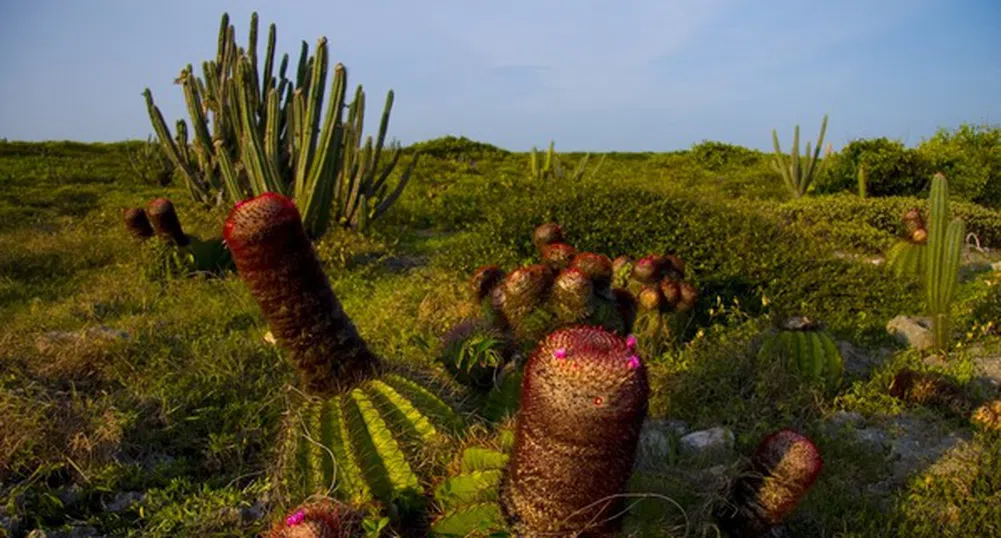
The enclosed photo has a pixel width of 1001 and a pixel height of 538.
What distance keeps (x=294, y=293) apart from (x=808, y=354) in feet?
9.67

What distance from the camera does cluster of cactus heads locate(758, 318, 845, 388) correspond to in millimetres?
4262

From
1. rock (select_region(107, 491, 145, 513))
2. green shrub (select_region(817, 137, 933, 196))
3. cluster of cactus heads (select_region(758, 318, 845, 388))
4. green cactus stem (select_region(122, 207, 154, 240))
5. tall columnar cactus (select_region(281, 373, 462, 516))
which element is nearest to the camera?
tall columnar cactus (select_region(281, 373, 462, 516))

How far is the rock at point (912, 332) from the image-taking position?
5.27 meters

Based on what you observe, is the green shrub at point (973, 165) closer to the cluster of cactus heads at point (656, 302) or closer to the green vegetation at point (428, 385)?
the green vegetation at point (428, 385)

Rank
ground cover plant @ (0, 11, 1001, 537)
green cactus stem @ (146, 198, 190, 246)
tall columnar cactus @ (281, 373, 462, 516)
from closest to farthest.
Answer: ground cover plant @ (0, 11, 1001, 537) → tall columnar cactus @ (281, 373, 462, 516) → green cactus stem @ (146, 198, 190, 246)

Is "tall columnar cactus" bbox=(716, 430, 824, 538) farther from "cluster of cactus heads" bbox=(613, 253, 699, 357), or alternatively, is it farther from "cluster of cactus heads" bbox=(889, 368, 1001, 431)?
"cluster of cactus heads" bbox=(613, 253, 699, 357)

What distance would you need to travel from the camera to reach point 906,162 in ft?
44.6

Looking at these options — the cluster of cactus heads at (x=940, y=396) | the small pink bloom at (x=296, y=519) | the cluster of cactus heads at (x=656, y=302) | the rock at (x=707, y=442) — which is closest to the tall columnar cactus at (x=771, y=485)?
the rock at (x=707, y=442)

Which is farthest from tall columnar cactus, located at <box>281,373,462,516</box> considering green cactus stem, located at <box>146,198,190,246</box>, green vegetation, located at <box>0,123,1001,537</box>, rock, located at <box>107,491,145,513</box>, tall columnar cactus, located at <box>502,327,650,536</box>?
green cactus stem, located at <box>146,198,190,246</box>

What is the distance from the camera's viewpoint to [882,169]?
13547mm

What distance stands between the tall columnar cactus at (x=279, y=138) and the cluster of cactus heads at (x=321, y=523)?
6.09 m

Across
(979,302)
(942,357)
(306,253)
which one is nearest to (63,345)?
(306,253)

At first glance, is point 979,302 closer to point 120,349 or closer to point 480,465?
point 480,465

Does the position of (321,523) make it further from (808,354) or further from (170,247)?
(170,247)
